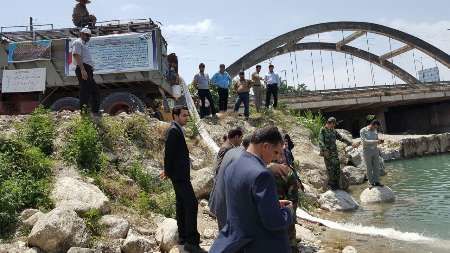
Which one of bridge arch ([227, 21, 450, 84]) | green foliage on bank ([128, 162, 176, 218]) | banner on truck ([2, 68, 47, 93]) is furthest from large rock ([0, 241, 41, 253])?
bridge arch ([227, 21, 450, 84])

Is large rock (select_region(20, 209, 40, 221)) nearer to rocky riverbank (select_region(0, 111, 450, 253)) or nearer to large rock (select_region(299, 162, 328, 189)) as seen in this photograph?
rocky riverbank (select_region(0, 111, 450, 253))

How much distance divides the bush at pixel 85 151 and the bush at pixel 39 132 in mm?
317

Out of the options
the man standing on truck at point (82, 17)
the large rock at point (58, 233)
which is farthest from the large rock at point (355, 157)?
the large rock at point (58, 233)

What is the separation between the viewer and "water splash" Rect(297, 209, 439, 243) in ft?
20.8

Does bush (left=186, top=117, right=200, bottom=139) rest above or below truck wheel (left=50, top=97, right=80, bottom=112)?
below

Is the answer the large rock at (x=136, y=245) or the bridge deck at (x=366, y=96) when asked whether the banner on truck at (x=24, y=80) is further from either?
the bridge deck at (x=366, y=96)

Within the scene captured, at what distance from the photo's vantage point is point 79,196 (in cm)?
595

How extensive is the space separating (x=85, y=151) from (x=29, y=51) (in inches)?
202

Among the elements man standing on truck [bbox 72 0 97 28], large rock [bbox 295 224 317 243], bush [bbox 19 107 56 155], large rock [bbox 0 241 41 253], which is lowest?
large rock [bbox 295 224 317 243]

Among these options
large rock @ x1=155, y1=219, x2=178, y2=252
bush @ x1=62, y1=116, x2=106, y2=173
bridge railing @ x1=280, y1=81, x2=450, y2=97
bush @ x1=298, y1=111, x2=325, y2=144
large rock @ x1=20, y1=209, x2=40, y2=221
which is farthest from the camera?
bridge railing @ x1=280, y1=81, x2=450, y2=97

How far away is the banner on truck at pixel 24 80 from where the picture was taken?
11141mm

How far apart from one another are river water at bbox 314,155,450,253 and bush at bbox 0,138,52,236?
3.79 meters

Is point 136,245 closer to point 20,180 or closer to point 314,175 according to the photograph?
point 20,180

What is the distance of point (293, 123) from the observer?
14.9 metres
